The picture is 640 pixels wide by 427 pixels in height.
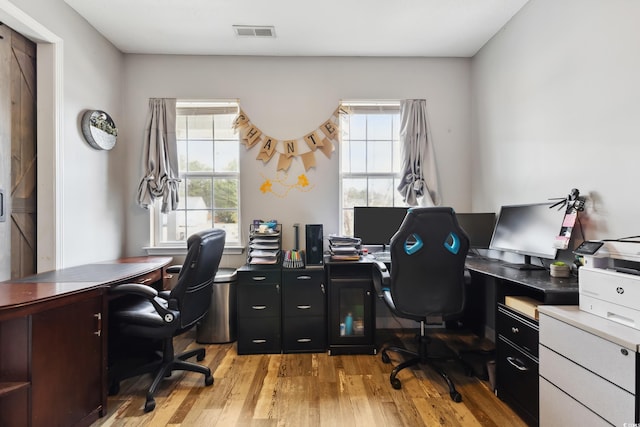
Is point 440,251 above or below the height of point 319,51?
below

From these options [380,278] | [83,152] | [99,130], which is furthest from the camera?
[99,130]

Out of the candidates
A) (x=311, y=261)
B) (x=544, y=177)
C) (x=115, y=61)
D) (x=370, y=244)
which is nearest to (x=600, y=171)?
(x=544, y=177)

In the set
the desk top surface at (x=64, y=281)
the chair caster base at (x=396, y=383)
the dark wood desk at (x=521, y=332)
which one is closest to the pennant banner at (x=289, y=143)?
the desk top surface at (x=64, y=281)

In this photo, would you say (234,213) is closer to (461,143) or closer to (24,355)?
(24,355)

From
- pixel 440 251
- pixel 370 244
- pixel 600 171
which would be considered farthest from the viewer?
pixel 370 244

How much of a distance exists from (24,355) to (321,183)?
8.08 ft

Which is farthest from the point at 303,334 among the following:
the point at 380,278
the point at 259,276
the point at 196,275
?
the point at 196,275

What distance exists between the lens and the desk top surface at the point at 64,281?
1473 mm

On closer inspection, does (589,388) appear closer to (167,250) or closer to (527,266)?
(527,266)

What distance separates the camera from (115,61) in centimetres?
300

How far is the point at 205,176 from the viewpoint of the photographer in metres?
3.26

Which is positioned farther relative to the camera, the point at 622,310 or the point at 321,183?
the point at 321,183

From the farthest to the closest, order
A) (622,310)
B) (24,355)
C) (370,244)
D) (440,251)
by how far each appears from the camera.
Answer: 1. (370,244)
2. (440,251)
3. (24,355)
4. (622,310)

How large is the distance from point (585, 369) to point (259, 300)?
2117 millimetres
